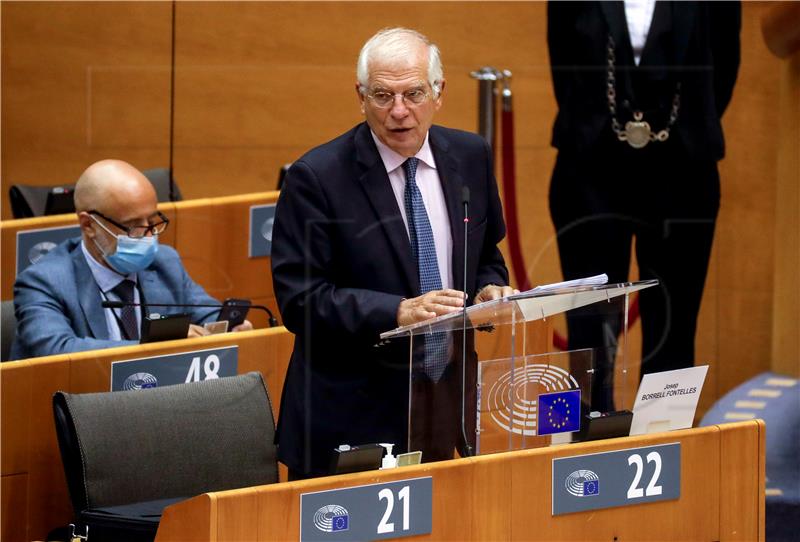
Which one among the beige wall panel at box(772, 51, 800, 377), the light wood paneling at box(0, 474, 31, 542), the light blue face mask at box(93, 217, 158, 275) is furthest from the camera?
the beige wall panel at box(772, 51, 800, 377)

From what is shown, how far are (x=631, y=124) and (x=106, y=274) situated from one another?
4.50ft

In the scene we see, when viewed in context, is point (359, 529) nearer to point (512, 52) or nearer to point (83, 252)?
point (83, 252)

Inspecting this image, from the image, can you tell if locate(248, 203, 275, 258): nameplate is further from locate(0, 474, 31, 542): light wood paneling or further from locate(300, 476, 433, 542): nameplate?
locate(300, 476, 433, 542): nameplate

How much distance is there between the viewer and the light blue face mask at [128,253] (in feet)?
12.5

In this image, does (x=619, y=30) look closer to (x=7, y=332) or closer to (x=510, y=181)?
(x=510, y=181)

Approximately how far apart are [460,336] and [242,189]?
9.51ft

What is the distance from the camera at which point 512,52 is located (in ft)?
17.9

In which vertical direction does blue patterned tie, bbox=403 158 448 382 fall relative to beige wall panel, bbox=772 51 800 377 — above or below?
below

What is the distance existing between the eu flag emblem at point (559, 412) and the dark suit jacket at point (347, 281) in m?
0.27

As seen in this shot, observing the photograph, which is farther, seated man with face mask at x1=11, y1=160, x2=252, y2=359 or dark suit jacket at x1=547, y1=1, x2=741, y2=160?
dark suit jacket at x1=547, y1=1, x2=741, y2=160

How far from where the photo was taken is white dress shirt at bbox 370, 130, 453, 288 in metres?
2.77

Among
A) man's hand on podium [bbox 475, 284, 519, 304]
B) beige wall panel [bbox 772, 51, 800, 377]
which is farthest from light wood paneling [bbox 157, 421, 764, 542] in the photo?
beige wall panel [bbox 772, 51, 800, 377]

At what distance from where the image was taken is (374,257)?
271 cm

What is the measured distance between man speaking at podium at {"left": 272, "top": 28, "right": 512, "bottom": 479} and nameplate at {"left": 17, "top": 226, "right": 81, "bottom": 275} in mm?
→ 1938
